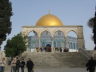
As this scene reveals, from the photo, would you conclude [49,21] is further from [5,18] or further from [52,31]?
[5,18]

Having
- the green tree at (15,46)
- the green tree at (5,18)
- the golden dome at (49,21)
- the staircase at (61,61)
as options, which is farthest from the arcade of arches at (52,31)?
the green tree at (5,18)

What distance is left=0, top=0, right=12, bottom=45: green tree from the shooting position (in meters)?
19.2

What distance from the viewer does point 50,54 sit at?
77.8 feet

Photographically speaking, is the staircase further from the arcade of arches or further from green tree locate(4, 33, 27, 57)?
the arcade of arches

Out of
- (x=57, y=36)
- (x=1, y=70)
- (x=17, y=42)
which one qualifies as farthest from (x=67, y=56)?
(x=57, y=36)

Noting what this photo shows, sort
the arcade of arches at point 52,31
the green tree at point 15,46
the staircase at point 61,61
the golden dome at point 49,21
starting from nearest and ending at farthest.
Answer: the staircase at point 61,61, the green tree at point 15,46, the arcade of arches at point 52,31, the golden dome at point 49,21

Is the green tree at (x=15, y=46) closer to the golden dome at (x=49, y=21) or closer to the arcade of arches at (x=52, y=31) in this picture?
the arcade of arches at (x=52, y=31)

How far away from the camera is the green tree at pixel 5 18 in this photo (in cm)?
1922

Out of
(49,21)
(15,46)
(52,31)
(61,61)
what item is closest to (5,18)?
(15,46)

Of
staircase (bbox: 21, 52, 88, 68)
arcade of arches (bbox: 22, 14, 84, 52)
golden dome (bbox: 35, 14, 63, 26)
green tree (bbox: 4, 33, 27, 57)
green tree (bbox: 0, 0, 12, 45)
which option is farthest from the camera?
golden dome (bbox: 35, 14, 63, 26)

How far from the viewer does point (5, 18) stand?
63.7ft

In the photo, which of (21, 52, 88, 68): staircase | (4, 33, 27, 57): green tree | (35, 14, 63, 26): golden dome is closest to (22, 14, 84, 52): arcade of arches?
(35, 14, 63, 26): golden dome

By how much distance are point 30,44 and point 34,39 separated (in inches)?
75.1

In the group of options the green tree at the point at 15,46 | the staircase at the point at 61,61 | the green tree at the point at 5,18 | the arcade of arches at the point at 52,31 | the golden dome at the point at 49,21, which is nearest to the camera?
the staircase at the point at 61,61
